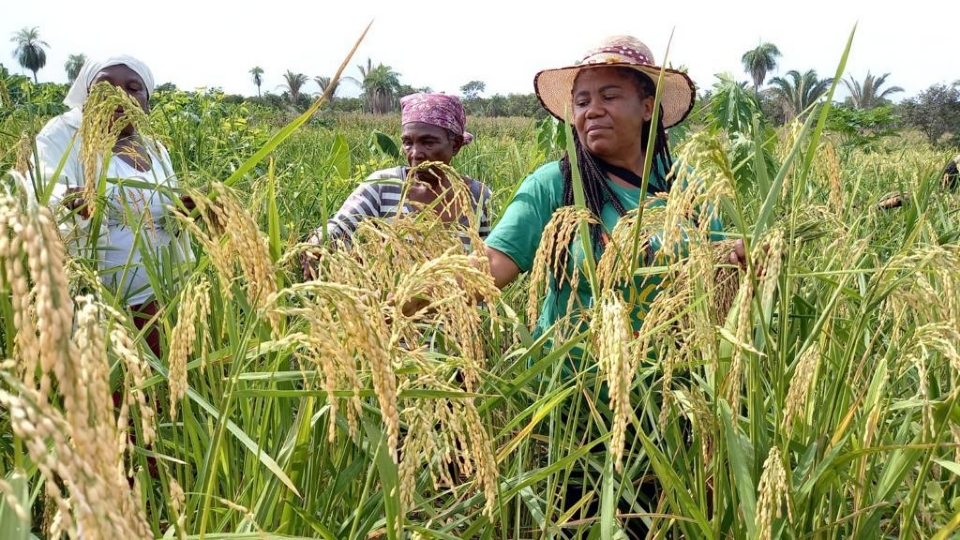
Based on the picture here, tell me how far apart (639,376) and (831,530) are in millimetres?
421

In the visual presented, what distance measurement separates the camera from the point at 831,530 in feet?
4.43

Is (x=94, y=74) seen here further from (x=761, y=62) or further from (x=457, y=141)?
(x=761, y=62)

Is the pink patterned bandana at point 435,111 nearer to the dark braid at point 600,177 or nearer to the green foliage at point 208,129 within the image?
the dark braid at point 600,177

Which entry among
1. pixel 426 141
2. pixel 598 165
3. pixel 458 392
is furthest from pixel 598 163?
pixel 458 392

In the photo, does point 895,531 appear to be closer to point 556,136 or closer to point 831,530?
point 831,530

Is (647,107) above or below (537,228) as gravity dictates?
above

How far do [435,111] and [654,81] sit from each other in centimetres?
109

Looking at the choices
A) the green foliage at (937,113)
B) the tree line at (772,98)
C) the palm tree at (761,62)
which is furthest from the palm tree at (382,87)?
the green foliage at (937,113)

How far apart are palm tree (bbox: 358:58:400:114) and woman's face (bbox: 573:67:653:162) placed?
64.9 m

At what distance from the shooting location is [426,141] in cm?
332

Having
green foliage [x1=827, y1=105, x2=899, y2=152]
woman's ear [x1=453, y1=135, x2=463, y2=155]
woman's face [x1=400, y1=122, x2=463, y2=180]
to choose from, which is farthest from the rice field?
green foliage [x1=827, y1=105, x2=899, y2=152]

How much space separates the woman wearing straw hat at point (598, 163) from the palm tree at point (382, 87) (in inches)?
2555

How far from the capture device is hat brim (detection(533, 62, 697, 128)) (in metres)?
2.67

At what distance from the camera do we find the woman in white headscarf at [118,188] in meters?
1.78
